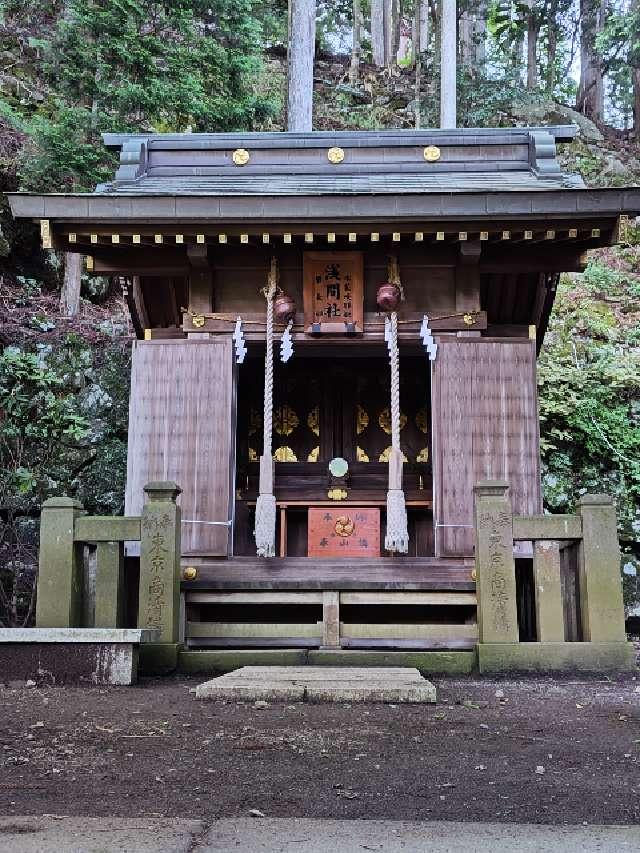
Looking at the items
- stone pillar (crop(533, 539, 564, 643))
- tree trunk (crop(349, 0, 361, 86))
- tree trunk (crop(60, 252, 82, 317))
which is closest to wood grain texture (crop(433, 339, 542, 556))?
stone pillar (crop(533, 539, 564, 643))

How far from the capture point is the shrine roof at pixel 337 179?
24.7 feet

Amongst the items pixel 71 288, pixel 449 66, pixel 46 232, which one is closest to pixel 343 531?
pixel 46 232

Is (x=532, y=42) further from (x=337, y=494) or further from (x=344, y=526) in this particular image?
(x=344, y=526)

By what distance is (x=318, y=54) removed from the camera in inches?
1154

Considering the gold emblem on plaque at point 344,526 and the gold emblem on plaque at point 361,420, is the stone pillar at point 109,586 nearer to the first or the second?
the gold emblem on plaque at point 344,526

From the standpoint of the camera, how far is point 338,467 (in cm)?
1006

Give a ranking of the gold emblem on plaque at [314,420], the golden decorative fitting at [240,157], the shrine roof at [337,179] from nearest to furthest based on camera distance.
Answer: the shrine roof at [337,179] → the golden decorative fitting at [240,157] → the gold emblem on plaque at [314,420]

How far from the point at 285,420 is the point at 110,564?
4.22 meters

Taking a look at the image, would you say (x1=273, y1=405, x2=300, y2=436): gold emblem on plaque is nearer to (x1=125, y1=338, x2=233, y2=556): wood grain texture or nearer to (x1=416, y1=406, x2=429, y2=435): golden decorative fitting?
(x1=416, y1=406, x2=429, y2=435): golden decorative fitting

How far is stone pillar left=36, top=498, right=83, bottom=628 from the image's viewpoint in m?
6.38

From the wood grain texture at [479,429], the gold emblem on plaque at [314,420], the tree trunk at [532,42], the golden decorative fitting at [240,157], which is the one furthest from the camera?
the tree trunk at [532,42]

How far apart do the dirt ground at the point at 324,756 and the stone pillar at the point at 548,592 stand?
914 millimetres

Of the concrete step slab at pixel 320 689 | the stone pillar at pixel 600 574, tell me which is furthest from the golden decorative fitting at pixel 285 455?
the concrete step slab at pixel 320 689

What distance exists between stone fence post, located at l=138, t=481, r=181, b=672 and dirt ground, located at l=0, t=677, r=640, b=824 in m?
0.92
